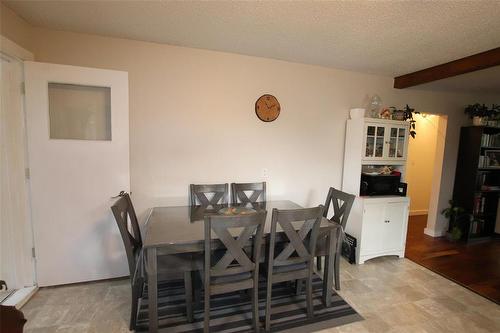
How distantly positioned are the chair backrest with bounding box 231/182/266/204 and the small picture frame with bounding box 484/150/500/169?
3723 mm

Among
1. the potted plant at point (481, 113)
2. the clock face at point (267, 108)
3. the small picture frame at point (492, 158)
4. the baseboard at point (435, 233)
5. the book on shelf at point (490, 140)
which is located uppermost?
the potted plant at point (481, 113)

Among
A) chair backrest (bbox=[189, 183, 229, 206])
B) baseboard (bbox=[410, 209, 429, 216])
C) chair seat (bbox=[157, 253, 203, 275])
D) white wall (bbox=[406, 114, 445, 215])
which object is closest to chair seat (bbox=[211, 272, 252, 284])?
chair seat (bbox=[157, 253, 203, 275])

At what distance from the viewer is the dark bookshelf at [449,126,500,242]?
3939 mm

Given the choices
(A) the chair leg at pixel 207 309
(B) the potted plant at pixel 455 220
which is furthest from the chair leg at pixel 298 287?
(B) the potted plant at pixel 455 220

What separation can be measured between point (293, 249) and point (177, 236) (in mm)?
917

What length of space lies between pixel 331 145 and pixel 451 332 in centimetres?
219

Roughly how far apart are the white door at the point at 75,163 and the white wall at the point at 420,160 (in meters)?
5.23

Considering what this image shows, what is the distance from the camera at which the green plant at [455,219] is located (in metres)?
3.95

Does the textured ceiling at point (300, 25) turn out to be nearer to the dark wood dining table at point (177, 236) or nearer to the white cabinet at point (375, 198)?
the white cabinet at point (375, 198)

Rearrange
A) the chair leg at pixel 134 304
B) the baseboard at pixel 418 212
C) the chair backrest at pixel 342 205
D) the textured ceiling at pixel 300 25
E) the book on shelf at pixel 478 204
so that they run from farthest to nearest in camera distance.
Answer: the baseboard at pixel 418 212 < the book on shelf at pixel 478 204 < the chair backrest at pixel 342 205 < the chair leg at pixel 134 304 < the textured ceiling at pixel 300 25

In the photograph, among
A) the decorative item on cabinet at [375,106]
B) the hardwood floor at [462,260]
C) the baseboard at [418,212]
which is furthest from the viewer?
the baseboard at [418,212]

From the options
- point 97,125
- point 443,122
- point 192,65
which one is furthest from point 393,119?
point 97,125

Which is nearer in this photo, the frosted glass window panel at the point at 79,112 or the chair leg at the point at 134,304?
the chair leg at the point at 134,304

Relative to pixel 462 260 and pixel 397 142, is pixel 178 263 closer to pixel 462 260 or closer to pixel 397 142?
pixel 397 142
